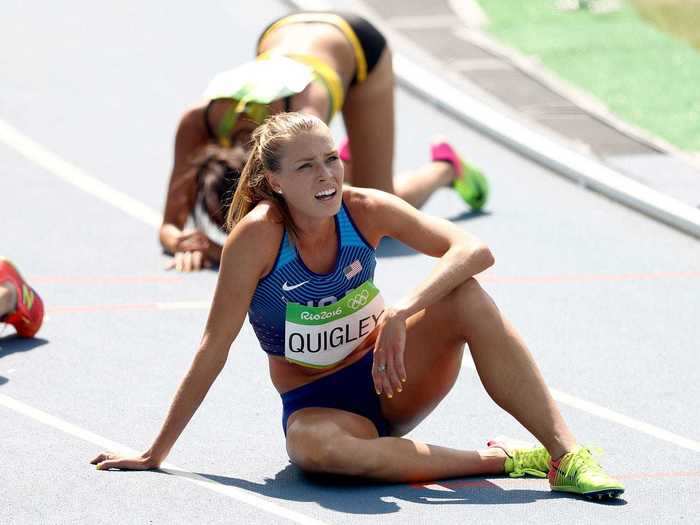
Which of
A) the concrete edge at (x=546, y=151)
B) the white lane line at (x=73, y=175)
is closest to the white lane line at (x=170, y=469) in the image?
the white lane line at (x=73, y=175)

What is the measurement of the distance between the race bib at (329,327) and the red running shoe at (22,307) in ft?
5.94

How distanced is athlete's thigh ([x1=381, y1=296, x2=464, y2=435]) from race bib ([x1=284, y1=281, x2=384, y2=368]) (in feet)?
0.56

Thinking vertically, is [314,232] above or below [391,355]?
above

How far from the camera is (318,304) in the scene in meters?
4.89

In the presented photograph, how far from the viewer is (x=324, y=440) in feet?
15.7

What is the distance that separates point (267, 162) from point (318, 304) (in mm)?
505

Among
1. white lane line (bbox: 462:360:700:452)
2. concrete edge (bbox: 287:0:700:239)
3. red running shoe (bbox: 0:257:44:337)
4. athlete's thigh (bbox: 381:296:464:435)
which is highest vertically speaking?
athlete's thigh (bbox: 381:296:464:435)

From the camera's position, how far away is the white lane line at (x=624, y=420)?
211 inches

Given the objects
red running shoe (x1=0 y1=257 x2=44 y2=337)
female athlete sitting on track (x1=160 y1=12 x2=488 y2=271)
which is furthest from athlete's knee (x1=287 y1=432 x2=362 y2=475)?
female athlete sitting on track (x1=160 y1=12 x2=488 y2=271)

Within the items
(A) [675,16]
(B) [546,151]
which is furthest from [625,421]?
(A) [675,16]

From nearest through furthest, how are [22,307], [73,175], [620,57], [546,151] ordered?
[22,307]
[73,175]
[546,151]
[620,57]

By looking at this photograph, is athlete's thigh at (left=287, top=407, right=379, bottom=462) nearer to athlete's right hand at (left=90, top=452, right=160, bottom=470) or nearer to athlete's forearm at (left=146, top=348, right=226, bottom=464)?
athlete's forearm at (left=146, top=348, right=226, bottom=464)

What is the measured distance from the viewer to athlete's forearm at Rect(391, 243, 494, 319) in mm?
4703

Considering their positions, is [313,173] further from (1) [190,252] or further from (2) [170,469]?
(1) [190,252]
